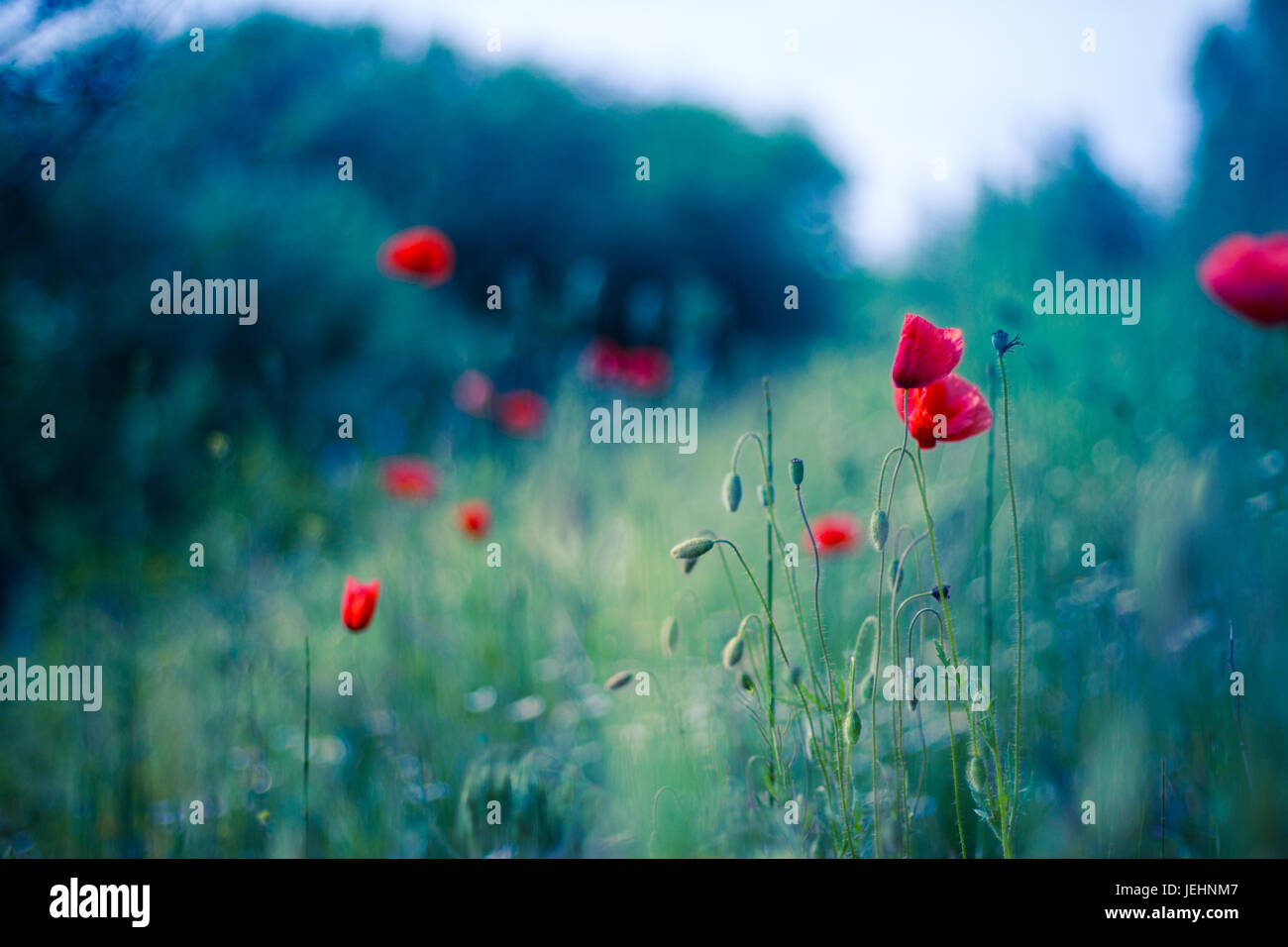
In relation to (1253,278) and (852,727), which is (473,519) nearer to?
(852,727)

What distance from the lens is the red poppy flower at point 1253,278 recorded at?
954mm

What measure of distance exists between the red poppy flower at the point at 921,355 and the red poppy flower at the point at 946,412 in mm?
38

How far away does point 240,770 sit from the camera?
56.8 inches

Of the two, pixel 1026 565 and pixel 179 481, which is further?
pixel 179 481

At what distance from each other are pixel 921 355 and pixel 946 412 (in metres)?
0.08

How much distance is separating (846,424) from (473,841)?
2.11 meters

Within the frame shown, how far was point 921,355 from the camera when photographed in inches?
30.5

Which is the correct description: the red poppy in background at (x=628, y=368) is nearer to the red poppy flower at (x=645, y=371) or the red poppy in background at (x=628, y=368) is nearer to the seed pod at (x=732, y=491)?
the red poppy flower at (x=645, y=371)

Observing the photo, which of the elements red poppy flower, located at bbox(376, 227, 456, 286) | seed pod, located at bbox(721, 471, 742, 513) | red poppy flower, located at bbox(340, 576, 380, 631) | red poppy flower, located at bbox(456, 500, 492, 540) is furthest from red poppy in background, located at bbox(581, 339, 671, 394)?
seed pod, located at bbox(721, 471, 742, 513)

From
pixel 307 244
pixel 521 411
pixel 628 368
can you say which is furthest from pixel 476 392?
pixel 307 244

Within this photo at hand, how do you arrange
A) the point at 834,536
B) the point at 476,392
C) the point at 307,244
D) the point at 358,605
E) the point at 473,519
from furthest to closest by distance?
the point at 307,244
the point at 476,392
the point at 473,519
the point at 834,536
the point at 358,605

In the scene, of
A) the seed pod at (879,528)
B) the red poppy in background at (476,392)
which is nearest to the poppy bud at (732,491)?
the seed pod at (879,528)

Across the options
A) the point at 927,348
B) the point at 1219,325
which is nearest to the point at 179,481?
the point at 927,348
